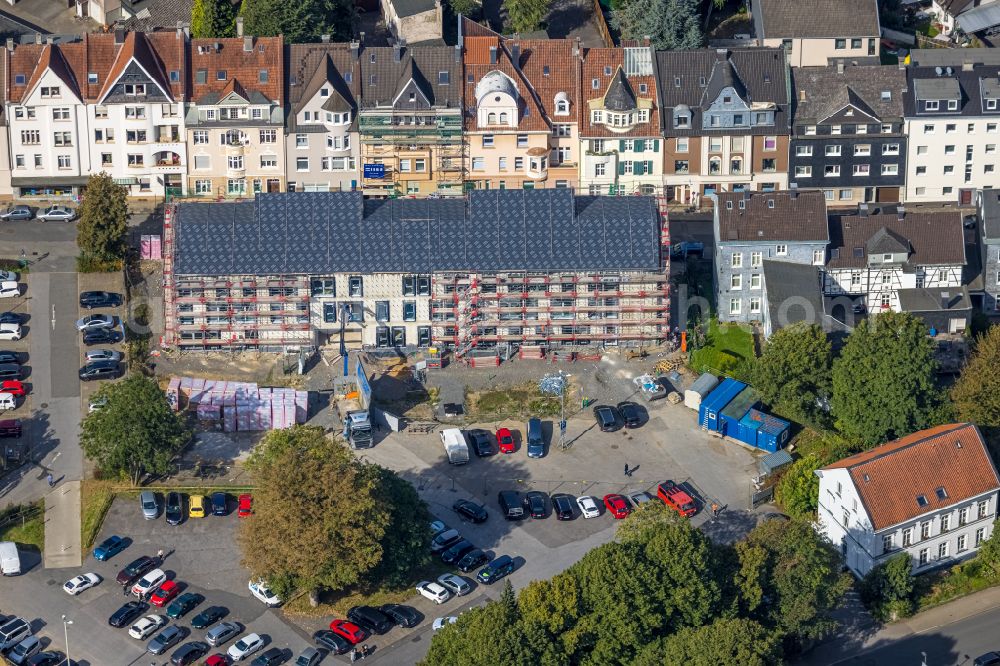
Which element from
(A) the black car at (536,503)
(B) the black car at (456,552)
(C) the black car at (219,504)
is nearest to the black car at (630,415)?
(A) the black car at (536,503)

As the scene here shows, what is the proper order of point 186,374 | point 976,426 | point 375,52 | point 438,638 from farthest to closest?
point 375,52, point 186,374, point 976,426, point 438,638

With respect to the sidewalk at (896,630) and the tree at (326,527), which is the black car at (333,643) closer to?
the tree at (326,527)

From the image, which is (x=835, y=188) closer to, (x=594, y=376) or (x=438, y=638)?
(x=594, y=376)

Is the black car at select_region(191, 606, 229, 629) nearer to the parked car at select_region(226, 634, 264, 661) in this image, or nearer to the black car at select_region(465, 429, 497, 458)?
the parked car at select_region(226, 634, 264, 661)

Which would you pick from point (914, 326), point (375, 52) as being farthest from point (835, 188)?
point (375, 52)

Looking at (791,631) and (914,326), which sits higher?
(914,326)

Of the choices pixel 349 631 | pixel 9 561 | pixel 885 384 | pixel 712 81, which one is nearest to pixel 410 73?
pixel 712 81
